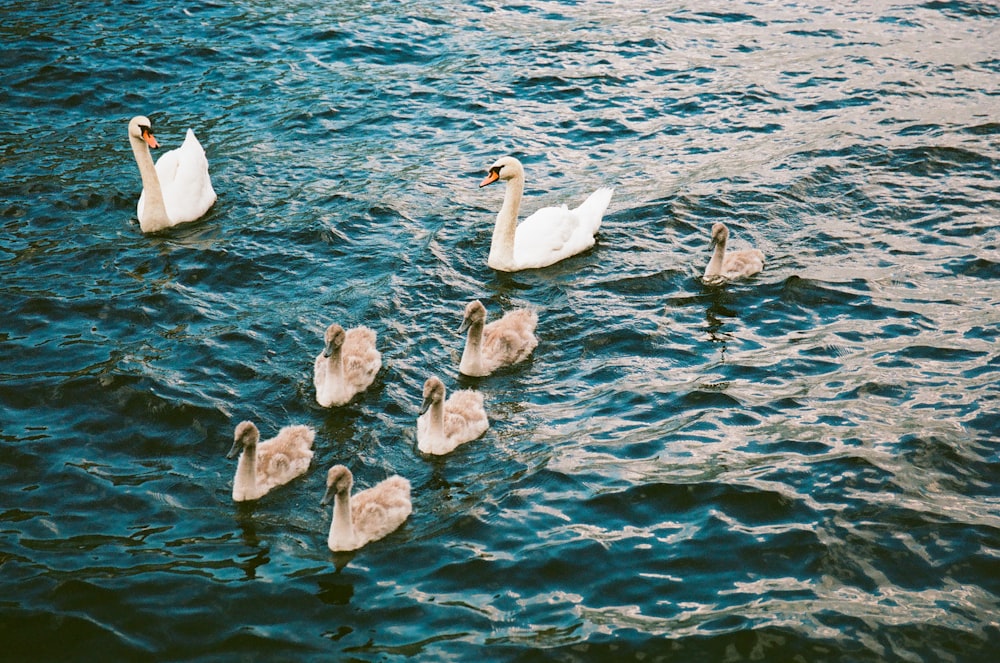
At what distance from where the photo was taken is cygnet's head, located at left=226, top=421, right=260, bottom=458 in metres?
8.32

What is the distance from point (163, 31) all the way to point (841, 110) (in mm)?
12735

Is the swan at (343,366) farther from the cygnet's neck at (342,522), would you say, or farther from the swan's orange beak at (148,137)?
the swan's orange beak at (148,137)

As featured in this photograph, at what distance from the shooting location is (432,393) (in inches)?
351

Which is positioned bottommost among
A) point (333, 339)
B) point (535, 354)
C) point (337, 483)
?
point (535, 354)

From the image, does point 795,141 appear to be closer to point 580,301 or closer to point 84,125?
point 580,301

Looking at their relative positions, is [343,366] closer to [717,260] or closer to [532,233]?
[532,233]

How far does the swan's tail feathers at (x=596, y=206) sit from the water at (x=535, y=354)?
17.0 inches

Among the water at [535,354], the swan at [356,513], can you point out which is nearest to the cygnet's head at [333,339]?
the water at [535,354]

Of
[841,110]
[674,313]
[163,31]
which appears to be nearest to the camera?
[674,313]

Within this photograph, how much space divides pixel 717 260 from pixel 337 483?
5.86 meters

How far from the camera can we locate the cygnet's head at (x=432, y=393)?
8875 mm

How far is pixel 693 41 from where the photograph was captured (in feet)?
67.0

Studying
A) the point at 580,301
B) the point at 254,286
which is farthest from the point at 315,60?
the point at 580,301

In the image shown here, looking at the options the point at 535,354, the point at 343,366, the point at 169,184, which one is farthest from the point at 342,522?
the point at 169,184
